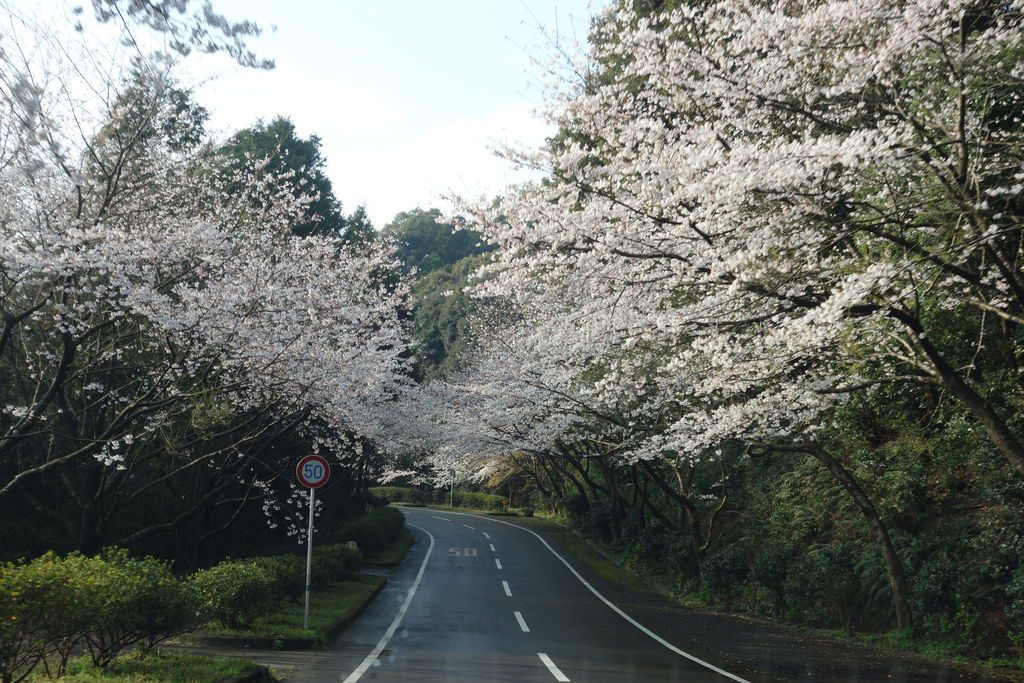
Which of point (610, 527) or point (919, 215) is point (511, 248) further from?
point (610, 527)

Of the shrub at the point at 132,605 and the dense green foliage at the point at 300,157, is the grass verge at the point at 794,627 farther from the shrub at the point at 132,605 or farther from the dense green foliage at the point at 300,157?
the dense green foliage at the point at 300,157

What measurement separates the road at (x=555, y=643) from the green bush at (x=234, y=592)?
142cm

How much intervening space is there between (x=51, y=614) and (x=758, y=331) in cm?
861

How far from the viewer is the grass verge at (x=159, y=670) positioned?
25.7ft

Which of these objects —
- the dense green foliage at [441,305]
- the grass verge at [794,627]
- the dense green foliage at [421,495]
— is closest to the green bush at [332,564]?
the grass verge at [794,627]

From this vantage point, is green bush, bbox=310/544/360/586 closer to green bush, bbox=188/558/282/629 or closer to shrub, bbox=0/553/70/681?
green bush, bbox=188/558/282/629

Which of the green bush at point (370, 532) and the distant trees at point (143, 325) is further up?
the distant trees at point (143, 325)

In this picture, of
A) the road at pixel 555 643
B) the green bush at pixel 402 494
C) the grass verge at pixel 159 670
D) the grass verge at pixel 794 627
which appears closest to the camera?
the grass verge at pixel 159 670

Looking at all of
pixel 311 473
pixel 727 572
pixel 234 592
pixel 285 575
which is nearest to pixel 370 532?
pixel 727 572

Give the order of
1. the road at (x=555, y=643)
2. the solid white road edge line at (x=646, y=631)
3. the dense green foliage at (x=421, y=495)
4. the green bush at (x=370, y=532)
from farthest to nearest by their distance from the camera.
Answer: the dense green foliage at (x=421, y=495)
the green bush at (x=370, y=532)
the solid white road edge line at (x=646, y=631)
the road at (x=555, y=643)

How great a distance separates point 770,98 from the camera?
8.30m

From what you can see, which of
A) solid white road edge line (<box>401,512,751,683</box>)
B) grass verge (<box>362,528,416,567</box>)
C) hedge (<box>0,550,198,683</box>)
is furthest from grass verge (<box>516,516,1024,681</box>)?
hedge (<box>0,550,198,683</box>)

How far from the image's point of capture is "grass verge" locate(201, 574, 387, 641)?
12070 mm

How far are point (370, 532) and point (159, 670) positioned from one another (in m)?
19.1
